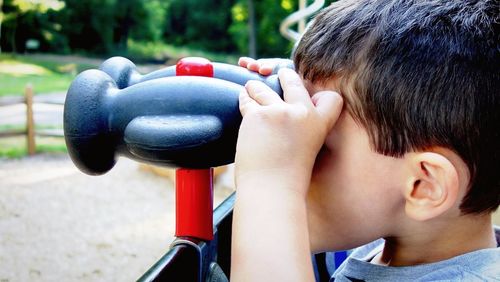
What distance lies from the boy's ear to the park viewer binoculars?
167mm

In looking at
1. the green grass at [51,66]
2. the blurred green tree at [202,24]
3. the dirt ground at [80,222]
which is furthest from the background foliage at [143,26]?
the dirt ground at [80,222]

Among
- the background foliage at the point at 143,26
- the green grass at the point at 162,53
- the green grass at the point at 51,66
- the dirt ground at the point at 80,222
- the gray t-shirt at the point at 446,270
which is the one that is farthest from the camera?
the green grass at the point at 162,53

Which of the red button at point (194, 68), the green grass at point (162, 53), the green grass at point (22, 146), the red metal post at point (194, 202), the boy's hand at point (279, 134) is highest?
the red button at point (194, 68)

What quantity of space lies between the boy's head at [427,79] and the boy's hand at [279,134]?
0.05 metres

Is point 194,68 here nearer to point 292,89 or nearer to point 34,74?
point 292,89

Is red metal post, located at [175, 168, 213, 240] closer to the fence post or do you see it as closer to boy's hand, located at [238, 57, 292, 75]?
boy's hand, located at [238, 57, 292, 75]

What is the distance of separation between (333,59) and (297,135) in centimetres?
10

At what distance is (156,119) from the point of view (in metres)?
0.39

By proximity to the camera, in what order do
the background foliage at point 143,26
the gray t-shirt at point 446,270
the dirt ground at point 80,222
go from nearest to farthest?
the gray t-shirt at point 446,270, the dirt ground at point 80,222, the background foliage at point 143,26

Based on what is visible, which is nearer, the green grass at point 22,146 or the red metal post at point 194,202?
the red metal post at point 194,202

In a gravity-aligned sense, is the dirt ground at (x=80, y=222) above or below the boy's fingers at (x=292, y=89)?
below

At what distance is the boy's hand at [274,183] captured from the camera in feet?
1.40

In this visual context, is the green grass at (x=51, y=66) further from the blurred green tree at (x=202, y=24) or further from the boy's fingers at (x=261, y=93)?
the boy's fingers at (x=261, y=93)

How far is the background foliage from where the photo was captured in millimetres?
10891
